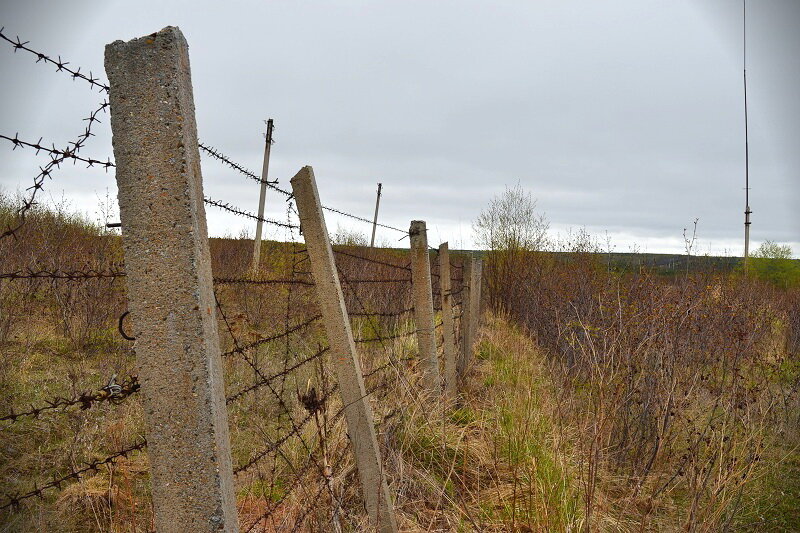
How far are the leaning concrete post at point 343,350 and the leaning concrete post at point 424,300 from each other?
1.83 m

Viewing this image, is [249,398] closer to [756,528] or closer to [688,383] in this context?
[688,383]

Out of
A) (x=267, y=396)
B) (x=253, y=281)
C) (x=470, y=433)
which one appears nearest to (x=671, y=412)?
(x=470, y=433)

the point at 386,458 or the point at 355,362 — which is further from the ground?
the point at 355,362

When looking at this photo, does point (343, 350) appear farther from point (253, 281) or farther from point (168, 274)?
point (168, 274)

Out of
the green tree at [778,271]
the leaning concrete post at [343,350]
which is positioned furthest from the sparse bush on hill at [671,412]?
the green tree at [778,271]

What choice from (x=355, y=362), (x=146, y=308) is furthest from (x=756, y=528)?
(x=146, y=308)

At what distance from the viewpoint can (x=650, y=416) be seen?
14.6 feet

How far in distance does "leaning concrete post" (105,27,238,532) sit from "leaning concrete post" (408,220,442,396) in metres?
2.92

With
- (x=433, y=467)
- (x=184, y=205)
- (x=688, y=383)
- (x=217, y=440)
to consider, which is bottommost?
(x=433, y=467)

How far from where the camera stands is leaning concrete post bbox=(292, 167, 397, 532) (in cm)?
248

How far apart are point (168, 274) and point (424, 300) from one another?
309cm

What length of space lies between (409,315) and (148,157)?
8092 mm

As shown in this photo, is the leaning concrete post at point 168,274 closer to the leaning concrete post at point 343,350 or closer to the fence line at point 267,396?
the fence line at point 267,396

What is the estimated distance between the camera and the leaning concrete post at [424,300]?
173 inches
